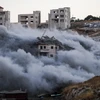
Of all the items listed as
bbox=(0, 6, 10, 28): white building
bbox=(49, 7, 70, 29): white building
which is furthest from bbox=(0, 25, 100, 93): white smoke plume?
bbox=(49, 7, 70, 29): white building

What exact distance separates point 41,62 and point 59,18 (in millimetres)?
9984

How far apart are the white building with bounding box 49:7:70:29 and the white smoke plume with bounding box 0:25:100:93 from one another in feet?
8.16

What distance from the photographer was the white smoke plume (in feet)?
65.6

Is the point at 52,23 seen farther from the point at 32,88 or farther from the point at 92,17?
the point at 32,88

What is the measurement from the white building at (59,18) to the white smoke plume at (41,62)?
2489 mm

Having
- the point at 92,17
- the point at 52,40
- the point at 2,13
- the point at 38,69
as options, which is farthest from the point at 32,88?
the point at 92,17

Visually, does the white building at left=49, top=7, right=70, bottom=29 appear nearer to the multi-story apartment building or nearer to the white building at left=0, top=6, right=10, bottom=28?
the multi-story apartment building

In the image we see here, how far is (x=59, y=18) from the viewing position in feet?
104

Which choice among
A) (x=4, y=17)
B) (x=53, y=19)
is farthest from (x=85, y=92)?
(x=53, y=19)

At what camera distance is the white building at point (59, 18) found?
3139 cm

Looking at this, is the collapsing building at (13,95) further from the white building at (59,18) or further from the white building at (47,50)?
the white building at (59,18)

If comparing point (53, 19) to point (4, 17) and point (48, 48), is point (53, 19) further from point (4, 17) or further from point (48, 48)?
point (48, 48)

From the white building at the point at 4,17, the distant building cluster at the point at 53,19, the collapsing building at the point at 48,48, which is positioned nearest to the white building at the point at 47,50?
the collapsing building at the point at 48,48

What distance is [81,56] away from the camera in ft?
81.3
